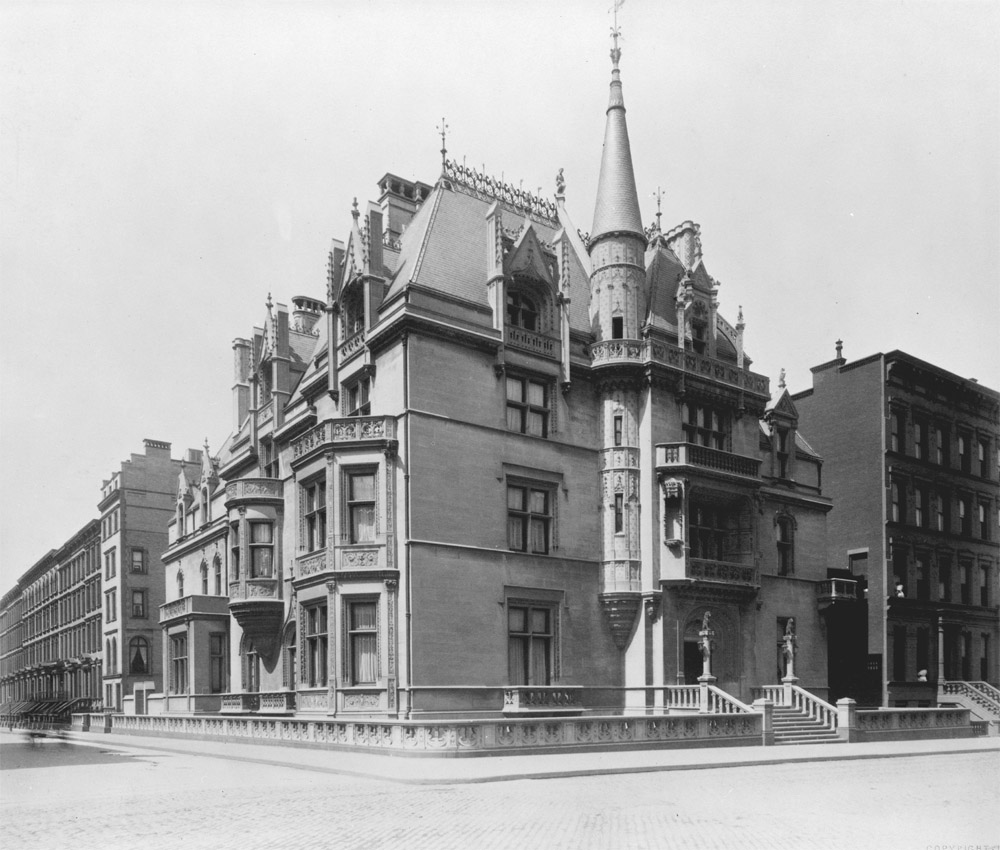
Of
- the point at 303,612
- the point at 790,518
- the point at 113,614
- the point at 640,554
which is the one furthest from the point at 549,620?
the point at 113,614

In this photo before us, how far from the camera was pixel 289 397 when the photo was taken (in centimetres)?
3891

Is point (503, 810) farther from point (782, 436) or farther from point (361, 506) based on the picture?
point (782, 436)

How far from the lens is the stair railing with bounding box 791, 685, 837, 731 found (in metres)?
30.4

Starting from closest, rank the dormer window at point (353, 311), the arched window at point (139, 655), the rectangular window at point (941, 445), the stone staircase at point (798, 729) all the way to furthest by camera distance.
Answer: the stone staircase at point (798, 729)
the dormer window at point (353, 311)
the rectangular window at point (941, 445)
the arched window at point (139, 655)

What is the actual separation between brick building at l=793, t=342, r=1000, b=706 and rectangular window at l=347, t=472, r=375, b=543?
24.5 metres

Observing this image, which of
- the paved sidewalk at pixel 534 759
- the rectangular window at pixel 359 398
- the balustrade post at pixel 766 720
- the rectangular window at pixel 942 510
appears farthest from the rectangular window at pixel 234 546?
the rectangular window at pixel 942 510

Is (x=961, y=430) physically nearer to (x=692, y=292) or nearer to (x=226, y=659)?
(x=692, y=292)

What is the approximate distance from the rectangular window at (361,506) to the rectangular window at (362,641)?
2.02m

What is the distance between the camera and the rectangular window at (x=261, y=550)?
36.6 meters

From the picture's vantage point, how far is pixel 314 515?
1232 inches

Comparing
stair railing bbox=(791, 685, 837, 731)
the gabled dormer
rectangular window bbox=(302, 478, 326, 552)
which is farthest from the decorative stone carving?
the gabled dormer

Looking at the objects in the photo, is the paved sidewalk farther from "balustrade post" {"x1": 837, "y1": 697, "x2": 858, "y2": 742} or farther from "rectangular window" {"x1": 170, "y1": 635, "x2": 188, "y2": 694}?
"rectangular window" {"x1": 170, "y1": 635, "x2": 188, "y2": 694}

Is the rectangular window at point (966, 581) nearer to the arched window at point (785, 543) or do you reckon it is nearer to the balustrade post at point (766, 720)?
the arched window at point (785, 543)

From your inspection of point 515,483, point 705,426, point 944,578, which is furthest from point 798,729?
point 944,578
